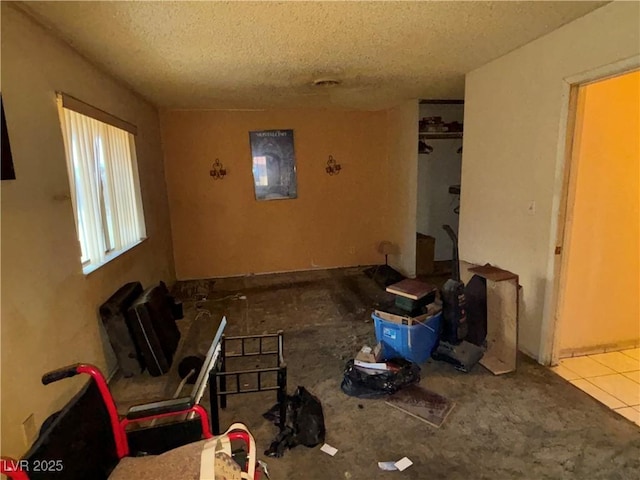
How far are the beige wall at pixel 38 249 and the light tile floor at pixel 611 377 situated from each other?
3.16m

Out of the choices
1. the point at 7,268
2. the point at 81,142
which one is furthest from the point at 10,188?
the point at 81,142

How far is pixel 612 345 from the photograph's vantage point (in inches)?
112

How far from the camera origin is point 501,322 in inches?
106

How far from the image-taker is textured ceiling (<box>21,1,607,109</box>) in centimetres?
192

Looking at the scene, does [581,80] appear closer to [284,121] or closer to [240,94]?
[240,94]

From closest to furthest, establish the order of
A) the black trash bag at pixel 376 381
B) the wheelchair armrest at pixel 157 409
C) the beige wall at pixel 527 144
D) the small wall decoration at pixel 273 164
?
the wheelchair armrest at pixel 157 409 < the beige wall at pixel 527 144 < the black trash bag at pixel 376 381 < the small wall decoration at pixel 273 164

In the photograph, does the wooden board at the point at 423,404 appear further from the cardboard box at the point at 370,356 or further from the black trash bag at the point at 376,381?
the cardboard box at the point at 370,356

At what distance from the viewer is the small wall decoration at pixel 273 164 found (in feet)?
16.5

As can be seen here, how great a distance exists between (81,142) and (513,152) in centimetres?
310

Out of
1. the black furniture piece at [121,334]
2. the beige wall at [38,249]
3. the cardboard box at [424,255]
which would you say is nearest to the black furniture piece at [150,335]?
the black furniture piece at [121,334]

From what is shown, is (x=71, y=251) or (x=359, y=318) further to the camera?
(x=359, y=318)

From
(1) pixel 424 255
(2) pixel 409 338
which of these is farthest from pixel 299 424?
(1) pixel 424 255

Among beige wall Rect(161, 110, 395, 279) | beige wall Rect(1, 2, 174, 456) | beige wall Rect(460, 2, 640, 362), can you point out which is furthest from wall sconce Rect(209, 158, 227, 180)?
beige wall Rect(460, 2, 640, 362)

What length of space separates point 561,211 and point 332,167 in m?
Result: 3.26
